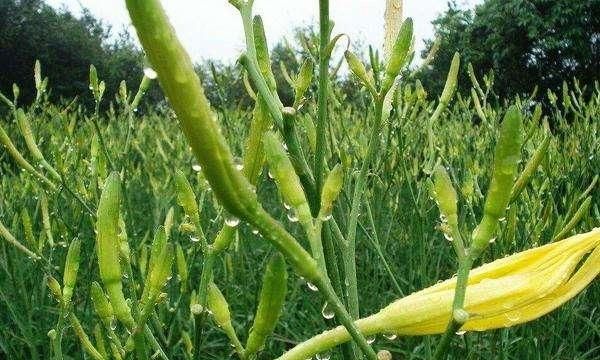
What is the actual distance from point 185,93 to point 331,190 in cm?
22

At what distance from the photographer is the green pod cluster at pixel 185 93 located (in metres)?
0.28

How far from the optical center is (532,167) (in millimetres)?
603

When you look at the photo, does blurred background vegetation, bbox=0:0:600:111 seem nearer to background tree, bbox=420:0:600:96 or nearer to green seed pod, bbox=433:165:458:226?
background tree, bbox=420:0:600:96

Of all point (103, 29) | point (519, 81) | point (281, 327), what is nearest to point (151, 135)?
point (281, 327)

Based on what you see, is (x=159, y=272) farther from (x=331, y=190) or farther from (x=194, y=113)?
(x=194, y=113)

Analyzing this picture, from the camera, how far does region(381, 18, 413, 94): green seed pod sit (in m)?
0.61

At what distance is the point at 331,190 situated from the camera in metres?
0.50

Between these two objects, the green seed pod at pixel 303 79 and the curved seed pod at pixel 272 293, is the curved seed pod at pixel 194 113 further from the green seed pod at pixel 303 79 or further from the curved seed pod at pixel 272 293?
the green seed pod at pixel 303 79

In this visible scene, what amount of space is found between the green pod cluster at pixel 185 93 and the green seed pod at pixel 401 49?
311 mm

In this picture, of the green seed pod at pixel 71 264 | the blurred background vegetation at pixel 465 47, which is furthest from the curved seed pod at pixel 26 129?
the blurred background vegetation at pixel 465 47

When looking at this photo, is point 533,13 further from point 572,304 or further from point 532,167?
point 532,167

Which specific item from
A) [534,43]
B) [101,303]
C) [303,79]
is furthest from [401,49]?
[534,43]

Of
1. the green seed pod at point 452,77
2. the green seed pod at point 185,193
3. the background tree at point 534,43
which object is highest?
the background tree at point 534,43

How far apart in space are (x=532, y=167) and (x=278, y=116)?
0.71 ft
